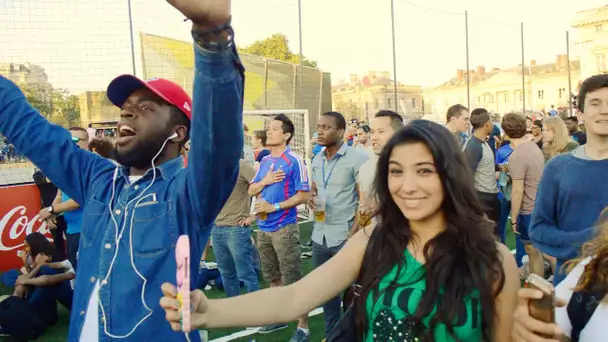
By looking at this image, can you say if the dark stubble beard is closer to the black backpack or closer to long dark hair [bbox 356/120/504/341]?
long dark hair [bbox 356/120/504/341]

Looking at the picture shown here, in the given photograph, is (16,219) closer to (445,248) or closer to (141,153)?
(141,153)

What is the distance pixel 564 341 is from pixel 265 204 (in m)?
3.97

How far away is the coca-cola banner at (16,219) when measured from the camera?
8039mm

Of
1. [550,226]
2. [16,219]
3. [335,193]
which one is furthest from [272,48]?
A: [550,226]

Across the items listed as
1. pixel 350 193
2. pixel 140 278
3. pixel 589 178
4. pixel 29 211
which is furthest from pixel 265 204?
pixel 29 211

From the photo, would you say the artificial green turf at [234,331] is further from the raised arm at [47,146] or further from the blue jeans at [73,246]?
the raised arm at [47,146]

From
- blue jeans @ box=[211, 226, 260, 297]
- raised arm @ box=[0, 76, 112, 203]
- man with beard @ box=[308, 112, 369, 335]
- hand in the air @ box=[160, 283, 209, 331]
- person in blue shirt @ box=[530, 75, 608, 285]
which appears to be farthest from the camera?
blue jeans @ box=[211, 226, 260, 297]

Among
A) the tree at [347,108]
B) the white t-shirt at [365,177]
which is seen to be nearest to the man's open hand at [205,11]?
the white t-shirt at [365,177]

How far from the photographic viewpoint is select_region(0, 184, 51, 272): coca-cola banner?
8.04 m

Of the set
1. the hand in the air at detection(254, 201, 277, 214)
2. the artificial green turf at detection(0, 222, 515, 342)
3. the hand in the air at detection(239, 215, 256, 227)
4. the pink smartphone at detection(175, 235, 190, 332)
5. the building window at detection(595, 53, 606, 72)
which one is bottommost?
the artificial green turf at detection(0, 222, 515, 342)

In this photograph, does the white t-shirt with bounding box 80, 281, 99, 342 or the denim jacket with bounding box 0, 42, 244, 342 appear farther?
the white t-shirt with bounding box 80, 281, 99, 342

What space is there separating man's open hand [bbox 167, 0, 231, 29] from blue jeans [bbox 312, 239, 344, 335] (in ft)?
11.7

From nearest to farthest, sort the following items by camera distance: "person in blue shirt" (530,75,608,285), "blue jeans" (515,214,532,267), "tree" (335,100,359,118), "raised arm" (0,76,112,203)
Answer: "raised arm" (0,76,112,203), "person in blue shirt" (530,75,608,285), "blue jeans" (515,214,532,267), "tree" (335,100,359,118)

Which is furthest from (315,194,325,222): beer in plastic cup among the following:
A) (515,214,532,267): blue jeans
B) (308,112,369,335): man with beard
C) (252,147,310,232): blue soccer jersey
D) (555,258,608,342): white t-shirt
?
(555,258,608,342): white t-shirt
